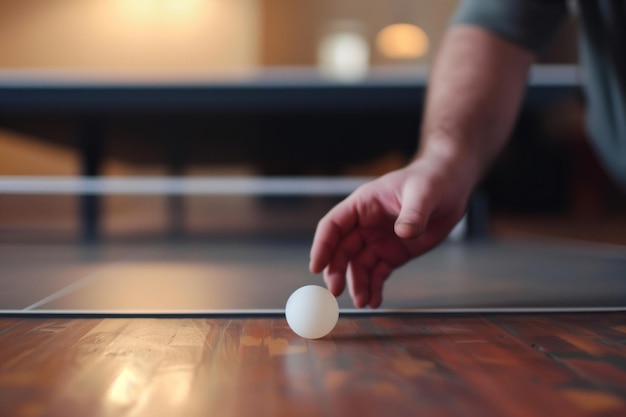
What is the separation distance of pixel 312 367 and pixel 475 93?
2.34 feet

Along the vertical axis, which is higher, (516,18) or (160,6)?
(160,6)

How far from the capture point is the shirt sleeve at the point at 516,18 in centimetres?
119

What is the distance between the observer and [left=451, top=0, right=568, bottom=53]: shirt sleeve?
46.8 inches

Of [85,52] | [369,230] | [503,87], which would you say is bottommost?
[369,230]

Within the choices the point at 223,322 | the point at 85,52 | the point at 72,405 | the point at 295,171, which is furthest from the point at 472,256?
the point at 85,52

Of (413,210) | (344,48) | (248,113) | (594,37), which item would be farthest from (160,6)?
(413,210)

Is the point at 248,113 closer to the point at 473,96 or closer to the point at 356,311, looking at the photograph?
the point at 473,96

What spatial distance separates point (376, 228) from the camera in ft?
2.98

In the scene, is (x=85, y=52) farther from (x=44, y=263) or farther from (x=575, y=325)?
(x=575, y=325)

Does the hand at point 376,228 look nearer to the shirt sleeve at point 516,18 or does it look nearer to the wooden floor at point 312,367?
the wooden floor at point 312,367

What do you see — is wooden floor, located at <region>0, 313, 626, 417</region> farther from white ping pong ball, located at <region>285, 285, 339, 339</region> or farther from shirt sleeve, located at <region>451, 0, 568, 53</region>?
shirt sleeve, located at <region>451, 0, 568, 53</region>

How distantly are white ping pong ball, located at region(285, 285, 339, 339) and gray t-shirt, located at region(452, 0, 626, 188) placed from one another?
2.38 feet

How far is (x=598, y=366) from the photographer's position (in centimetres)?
60

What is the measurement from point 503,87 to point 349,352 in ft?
2.36
